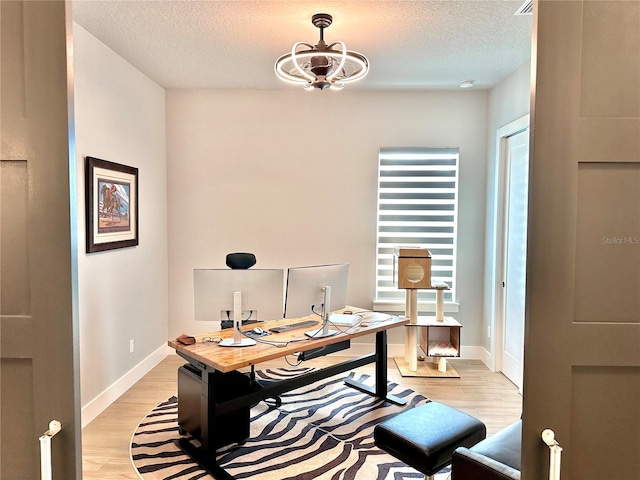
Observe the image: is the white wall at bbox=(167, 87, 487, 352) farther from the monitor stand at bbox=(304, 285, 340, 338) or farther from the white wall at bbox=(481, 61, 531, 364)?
the monitor stand at bbox=(304, 285, 340, 338)

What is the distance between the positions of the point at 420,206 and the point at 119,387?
346 centimetres

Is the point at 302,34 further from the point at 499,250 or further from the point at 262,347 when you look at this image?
the point at 499,250

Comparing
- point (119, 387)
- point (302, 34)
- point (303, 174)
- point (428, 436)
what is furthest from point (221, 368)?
point (303, 174)

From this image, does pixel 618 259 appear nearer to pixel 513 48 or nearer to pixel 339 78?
pixel 339 78

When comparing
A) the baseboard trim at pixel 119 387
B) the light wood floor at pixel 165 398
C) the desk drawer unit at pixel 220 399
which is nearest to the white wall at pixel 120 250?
the baseboard trim at pixel 119 387

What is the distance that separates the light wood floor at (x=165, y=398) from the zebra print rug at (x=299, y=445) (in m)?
0.11

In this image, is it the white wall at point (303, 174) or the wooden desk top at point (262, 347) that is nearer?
the wooden desk top at point (262, 347)

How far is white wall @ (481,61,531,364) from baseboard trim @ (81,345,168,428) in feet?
11.7

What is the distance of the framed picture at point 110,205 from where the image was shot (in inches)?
116

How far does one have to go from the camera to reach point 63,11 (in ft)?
2.88

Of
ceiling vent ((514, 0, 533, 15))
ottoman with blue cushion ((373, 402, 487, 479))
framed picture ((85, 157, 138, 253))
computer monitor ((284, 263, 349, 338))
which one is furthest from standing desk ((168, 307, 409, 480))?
ceiling vent ((514, 0, 533, 15))

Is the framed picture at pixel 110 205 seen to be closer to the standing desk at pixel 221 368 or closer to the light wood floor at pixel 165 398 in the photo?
the standing desk at pixel 221 368

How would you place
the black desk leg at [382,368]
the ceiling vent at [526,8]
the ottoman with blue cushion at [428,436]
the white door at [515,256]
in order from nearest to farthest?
1. the ottoman with blue cushion at [428,436]
2. the ceiling vent at [526,8]
3. the black desk leg at [382,368]
4. the white door at [515,256]

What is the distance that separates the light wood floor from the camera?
2.51 meters
